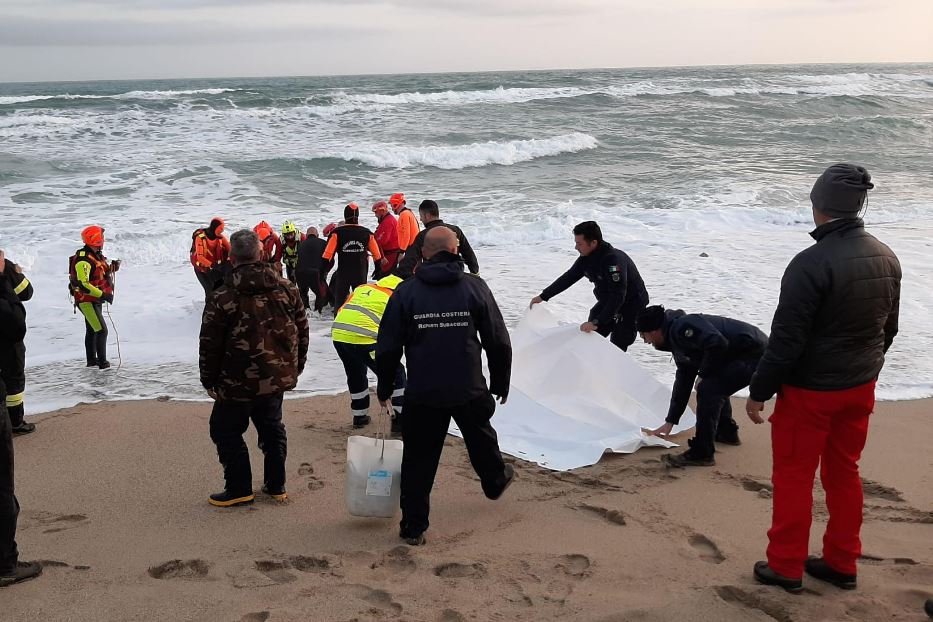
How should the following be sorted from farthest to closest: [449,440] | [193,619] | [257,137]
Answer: [257,137], [449,440], [193,619]

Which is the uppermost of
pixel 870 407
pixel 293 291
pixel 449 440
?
pixel 293 291

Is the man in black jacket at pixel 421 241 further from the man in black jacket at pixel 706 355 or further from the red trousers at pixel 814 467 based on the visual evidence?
the red trousers at pixel 814 467

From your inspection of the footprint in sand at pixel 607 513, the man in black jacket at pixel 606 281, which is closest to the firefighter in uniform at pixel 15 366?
the man in black jacket at pixel 606 281

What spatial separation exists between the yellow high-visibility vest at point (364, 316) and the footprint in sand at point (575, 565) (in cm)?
222

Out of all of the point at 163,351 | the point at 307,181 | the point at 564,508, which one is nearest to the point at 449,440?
the point at 564,508

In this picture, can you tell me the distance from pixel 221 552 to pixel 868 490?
3.71 meters

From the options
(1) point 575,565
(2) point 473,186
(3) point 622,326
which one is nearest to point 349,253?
(3) point 622,326

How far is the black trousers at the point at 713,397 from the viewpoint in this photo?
5.23 meters

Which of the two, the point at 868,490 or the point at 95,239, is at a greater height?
the point at 95,239

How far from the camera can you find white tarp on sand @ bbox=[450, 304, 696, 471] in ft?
18.5

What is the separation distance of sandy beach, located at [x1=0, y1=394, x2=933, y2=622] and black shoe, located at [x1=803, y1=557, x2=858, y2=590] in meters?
0.06

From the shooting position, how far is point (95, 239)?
25.7 ft

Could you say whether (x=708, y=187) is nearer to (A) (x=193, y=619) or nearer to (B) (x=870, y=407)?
A: (B) (x=870, y=407)

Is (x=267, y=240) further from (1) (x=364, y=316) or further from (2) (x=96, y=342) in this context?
(1) (x=364, y=316)
